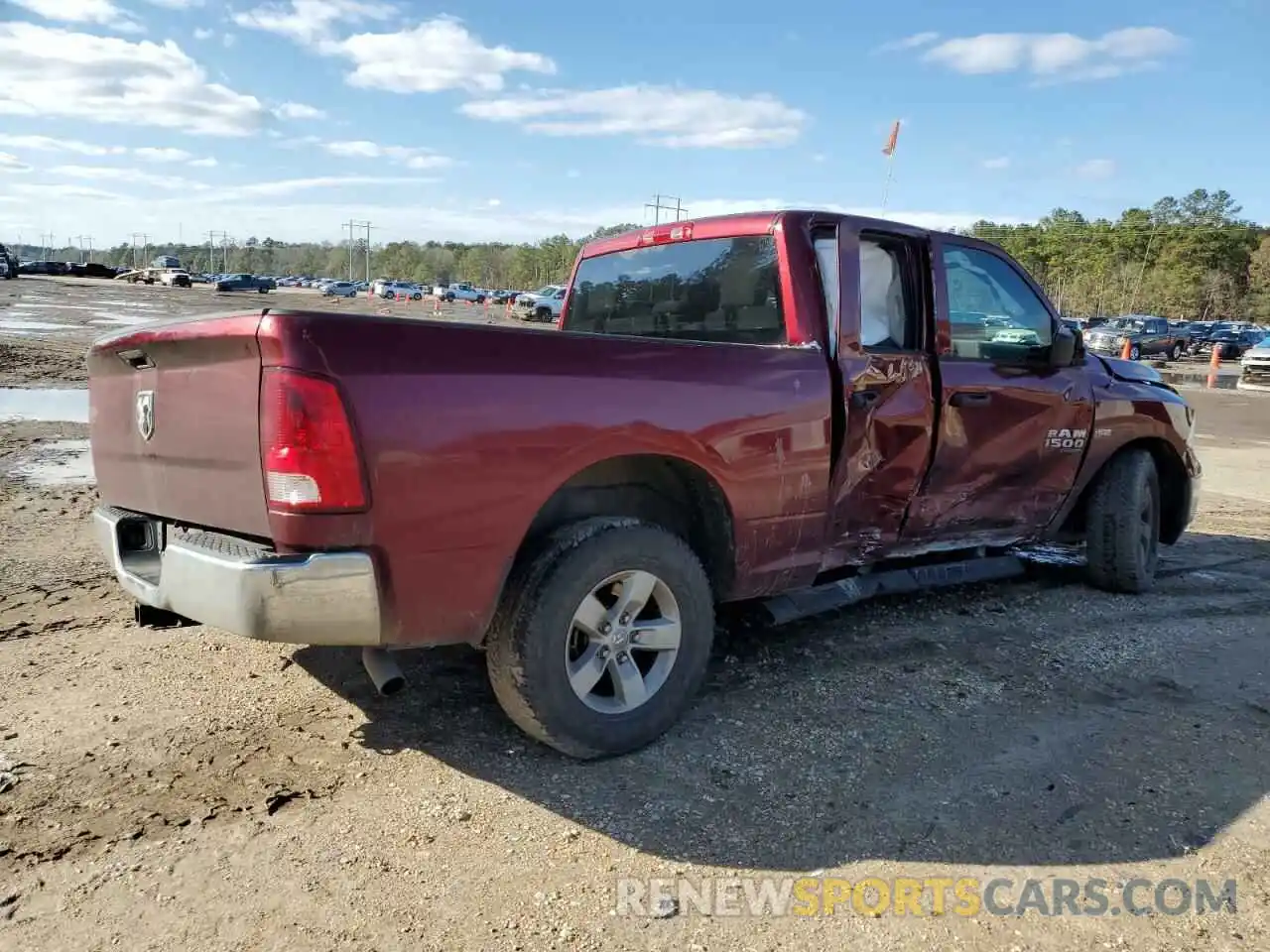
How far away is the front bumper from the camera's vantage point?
2.55 metres

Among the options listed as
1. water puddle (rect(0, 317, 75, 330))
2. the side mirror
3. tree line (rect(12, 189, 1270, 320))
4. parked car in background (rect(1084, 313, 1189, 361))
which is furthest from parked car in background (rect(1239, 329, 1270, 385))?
tree line (rect(12, 189, 1270, 320))

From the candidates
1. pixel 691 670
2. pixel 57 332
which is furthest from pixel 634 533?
pixel 57 332

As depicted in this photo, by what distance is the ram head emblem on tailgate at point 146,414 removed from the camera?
10.2 feet

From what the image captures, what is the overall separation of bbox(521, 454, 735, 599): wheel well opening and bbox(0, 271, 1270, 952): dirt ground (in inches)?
25.3

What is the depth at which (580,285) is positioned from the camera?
5.09 meters

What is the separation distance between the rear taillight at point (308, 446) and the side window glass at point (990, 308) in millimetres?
2951

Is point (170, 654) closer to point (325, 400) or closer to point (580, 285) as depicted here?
point (325, 400)

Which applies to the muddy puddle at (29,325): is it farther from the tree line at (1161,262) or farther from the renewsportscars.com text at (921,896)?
the tree line at (1161,262)

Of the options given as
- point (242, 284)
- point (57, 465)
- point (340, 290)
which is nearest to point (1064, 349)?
point (57, 465)

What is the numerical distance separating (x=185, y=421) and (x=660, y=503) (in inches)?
65.7

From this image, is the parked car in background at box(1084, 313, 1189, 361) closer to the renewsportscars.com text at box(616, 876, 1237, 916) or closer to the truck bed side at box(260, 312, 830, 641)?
the truck bed side at box(260, 312, 830, 641)

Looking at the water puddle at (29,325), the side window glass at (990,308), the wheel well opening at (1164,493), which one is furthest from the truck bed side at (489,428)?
the water puddle at (29,325)

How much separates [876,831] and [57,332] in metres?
24.8

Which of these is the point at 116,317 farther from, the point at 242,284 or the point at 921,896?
the point at 242,284
